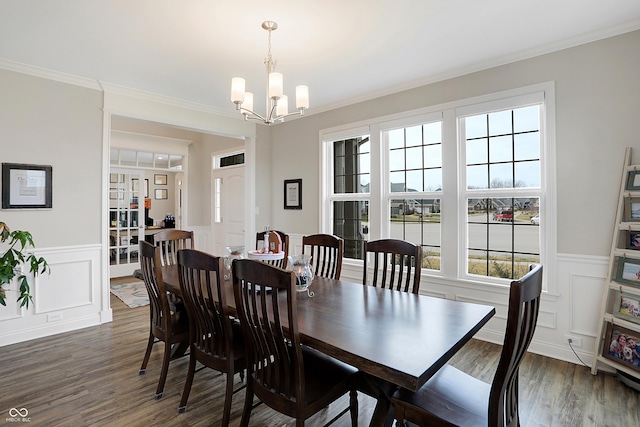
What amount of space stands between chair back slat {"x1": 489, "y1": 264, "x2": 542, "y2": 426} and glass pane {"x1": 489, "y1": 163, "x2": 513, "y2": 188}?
6.79 feet

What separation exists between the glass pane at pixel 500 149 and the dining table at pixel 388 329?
194 cm

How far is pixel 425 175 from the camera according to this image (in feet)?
12.1

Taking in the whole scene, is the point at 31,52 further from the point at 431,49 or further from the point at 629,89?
the point at 629,89

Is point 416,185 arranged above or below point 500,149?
below

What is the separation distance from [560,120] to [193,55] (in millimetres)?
3382

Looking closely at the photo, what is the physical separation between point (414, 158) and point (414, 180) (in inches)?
10.4

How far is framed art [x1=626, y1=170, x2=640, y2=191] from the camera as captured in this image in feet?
8.01

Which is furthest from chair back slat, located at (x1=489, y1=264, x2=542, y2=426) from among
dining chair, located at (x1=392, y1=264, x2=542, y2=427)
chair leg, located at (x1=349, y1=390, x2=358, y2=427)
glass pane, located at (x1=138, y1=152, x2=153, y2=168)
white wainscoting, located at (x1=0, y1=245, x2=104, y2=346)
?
glass pane, located at (x1=138, y1=152, x2=153, y2=168)

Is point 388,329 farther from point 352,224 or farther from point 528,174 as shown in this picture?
point 352,224

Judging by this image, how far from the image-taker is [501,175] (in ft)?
Answer: 10.4

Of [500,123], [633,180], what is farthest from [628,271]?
[500,123]

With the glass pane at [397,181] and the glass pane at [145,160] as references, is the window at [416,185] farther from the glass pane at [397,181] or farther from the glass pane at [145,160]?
the glass pane at [145,160]

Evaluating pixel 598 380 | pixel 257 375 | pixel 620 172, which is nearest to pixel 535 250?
pixel 620 172

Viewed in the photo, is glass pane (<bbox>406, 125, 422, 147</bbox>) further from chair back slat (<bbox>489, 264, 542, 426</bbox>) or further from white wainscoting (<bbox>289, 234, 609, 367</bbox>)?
chair back slat (<bbox>489, 264, 542, 426</bbox>)
